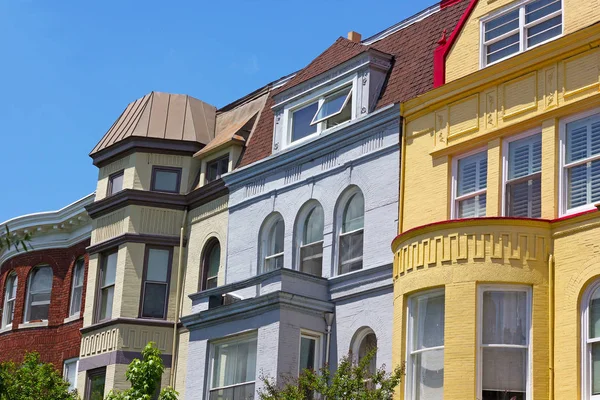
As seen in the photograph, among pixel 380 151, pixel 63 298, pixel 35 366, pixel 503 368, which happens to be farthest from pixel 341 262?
pixel 63 298

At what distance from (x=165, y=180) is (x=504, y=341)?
1427cm

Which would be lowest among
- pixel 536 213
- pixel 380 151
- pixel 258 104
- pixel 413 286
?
pixel 413 286

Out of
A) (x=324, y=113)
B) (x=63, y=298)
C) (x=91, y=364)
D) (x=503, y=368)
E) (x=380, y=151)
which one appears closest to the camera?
(x=503, y=368)

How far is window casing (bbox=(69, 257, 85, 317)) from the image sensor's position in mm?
35875

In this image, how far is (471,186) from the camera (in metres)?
24.8

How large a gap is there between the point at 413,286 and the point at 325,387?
2.76m

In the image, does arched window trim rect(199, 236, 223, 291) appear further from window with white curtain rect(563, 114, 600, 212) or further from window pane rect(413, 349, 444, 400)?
window with white curtain rect(563, 114, 600, 212)

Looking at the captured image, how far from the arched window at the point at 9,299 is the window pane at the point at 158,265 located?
7374 millimetres

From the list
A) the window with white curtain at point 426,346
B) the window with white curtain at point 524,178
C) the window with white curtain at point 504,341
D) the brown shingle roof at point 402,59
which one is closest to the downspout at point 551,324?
the window with white curtain at point 504,341

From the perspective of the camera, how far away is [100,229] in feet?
112

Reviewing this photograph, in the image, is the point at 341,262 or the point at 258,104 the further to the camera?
the point at 258,104

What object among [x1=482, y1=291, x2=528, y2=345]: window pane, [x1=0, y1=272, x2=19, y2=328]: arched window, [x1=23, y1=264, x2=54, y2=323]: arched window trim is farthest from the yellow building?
[x1=0, y1=272, x2=19, y2=328]: arched window

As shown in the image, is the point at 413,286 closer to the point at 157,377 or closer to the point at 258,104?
the point at 157,377

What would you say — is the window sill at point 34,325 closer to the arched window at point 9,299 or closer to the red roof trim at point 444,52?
the arched window at point 9,299
